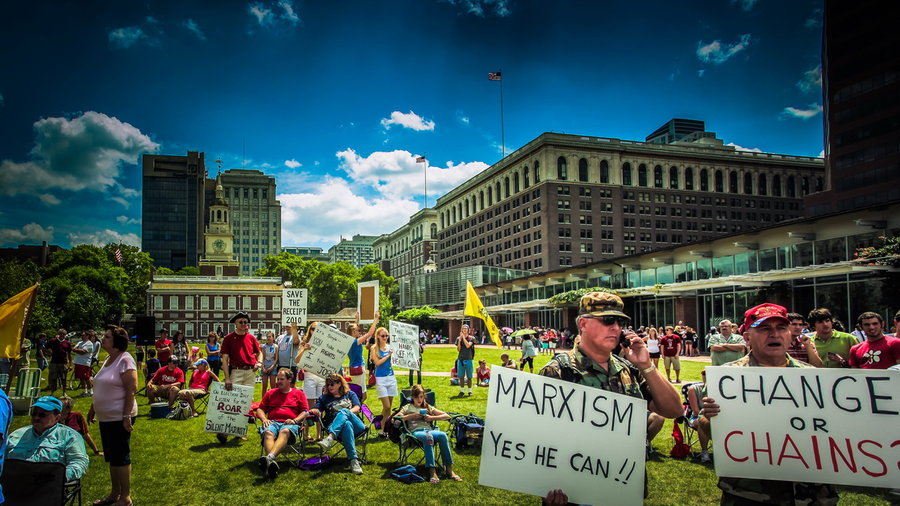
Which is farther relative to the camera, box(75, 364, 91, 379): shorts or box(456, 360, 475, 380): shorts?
box(75, 364, 91, 379): shorts

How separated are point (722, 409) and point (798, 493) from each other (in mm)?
716

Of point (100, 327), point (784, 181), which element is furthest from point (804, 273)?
point (784, 181)

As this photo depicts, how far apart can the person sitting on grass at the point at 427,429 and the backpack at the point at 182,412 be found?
6555 mm

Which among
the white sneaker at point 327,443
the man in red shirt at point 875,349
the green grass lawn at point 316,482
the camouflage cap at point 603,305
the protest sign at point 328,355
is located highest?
the camouflage cap at point 603,305

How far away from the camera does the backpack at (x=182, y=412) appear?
1333 cm

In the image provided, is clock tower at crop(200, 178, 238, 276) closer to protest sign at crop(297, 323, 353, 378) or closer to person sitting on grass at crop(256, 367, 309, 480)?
protest sign at crop(297, 323, 353, 378)

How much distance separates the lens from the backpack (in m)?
13.3

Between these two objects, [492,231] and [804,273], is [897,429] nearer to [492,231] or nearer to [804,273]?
[804,273]

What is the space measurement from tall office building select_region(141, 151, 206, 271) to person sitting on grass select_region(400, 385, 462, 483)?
177065 millimetres

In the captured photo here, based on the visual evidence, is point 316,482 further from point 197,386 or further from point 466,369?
point 466,369

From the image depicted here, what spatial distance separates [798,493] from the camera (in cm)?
397

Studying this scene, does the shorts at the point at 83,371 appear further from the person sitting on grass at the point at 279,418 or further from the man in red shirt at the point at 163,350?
the person sitting on grass at the point at 279,418

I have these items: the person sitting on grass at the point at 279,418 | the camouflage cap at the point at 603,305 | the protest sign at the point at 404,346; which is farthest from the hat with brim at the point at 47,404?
the protest sign at the point at 404,346

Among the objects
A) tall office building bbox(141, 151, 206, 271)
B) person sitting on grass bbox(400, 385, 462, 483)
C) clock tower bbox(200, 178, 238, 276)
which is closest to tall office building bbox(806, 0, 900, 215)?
person sitting on grass bbox(400, 385, 462, 483)
